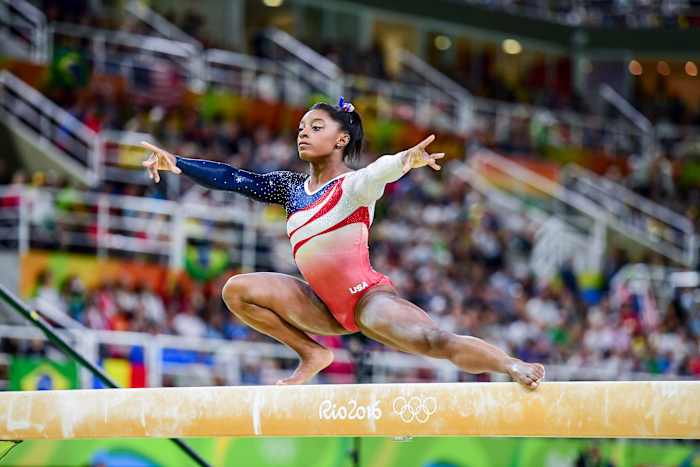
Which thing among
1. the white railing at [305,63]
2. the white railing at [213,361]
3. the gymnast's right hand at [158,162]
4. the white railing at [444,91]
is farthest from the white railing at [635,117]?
the gymnast's right hand at [158,162]

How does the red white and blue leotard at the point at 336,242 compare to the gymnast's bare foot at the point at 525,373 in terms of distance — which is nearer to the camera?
the gymnast's bare foot at the point at 525,373

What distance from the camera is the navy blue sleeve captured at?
6137 mm

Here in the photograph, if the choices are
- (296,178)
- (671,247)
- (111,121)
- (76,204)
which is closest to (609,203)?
(671,247)

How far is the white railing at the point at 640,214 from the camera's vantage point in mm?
21656

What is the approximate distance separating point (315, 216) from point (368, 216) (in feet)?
0.75

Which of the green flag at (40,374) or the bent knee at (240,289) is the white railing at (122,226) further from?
the bent knee at (240,289)

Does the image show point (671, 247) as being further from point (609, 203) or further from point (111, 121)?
point (111, 121)

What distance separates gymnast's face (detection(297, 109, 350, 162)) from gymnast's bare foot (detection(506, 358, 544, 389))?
4.09ft

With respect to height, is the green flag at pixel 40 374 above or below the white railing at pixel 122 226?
below

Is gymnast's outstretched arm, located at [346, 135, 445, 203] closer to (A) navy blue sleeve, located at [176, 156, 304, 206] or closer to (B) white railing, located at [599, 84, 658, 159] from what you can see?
(A) navy blue sleeve, located at [176, 156, 304, 206]

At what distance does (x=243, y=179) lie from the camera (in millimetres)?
6172

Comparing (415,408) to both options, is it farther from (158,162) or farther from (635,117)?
(635,117)

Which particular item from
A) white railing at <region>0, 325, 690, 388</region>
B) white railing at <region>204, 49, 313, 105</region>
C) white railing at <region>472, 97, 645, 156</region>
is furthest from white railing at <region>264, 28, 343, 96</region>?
white railing at <region>0, 325, 690, 388</region>

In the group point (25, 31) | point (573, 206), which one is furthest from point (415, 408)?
point (573, 206)
